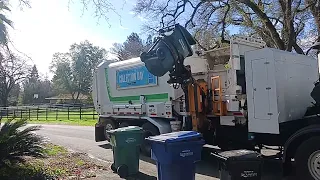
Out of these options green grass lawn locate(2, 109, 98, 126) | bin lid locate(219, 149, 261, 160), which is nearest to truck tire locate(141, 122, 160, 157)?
bin lid locate(219, 149, 261, 160)

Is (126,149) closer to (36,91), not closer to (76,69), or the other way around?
(76,69)

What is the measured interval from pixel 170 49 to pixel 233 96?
1.77 meters

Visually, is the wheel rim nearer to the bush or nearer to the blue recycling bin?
the blue recycling bin

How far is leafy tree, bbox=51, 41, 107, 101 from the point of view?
61.9 metres

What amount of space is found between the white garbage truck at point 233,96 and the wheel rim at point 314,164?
2cm

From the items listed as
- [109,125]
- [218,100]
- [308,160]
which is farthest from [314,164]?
[109,125]

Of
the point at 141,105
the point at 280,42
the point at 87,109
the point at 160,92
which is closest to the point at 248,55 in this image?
the point at 160,92

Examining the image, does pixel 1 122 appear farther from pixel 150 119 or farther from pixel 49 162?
pixel 150 119

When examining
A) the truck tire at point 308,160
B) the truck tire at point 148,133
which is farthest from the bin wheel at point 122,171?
the truck tire at point 308,160

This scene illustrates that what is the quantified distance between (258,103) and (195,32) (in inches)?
537

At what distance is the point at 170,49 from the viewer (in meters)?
7.57

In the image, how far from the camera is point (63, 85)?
6212 centimetres

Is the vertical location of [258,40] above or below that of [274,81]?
above

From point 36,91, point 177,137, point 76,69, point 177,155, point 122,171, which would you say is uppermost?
point 76,69
